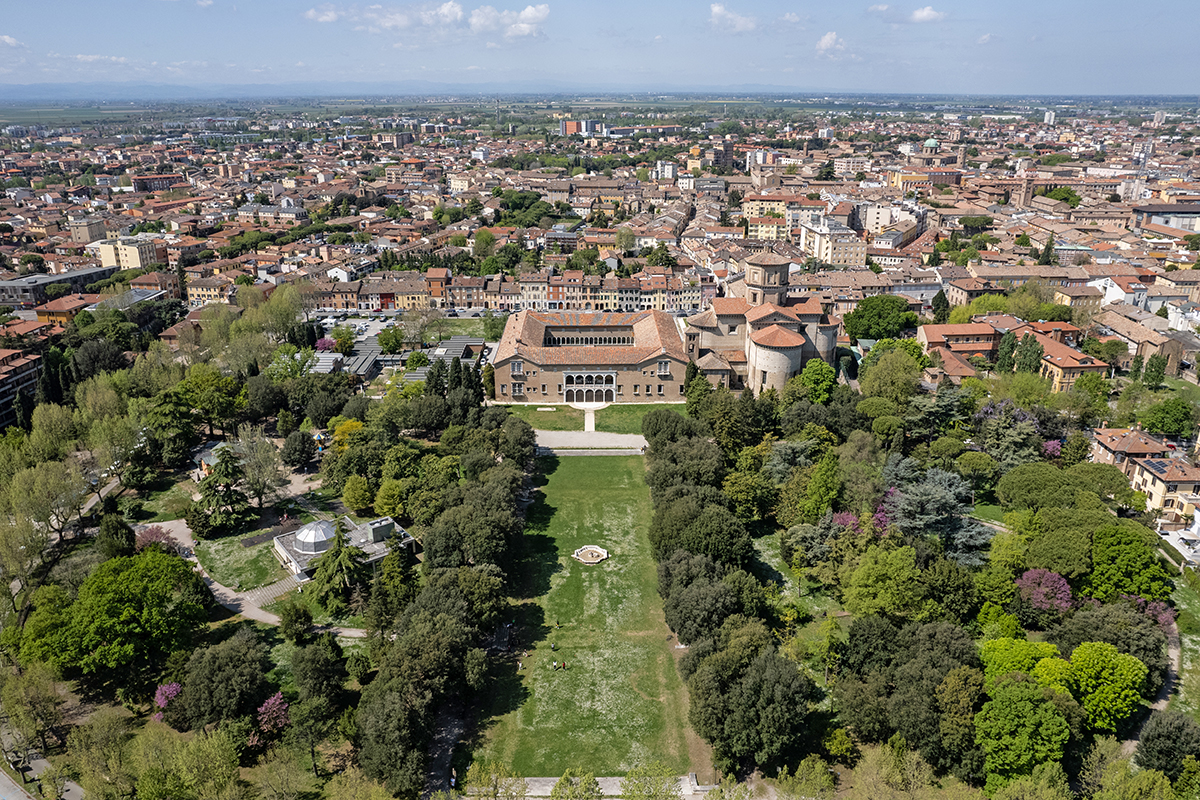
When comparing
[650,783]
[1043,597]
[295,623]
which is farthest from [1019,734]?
[295,623]

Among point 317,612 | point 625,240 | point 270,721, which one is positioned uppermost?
point 625,240

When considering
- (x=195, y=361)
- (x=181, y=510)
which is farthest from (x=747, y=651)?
(x=195, y=361)

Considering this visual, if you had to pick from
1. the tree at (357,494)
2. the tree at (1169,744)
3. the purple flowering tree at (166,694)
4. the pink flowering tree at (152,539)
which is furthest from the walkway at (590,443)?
the tree at (1169,744)

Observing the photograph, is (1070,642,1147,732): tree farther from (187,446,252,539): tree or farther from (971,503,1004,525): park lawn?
(187,446,252,539): tree

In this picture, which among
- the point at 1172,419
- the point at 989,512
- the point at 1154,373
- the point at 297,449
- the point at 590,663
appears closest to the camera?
the point at 590,663

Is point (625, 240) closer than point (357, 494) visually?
No

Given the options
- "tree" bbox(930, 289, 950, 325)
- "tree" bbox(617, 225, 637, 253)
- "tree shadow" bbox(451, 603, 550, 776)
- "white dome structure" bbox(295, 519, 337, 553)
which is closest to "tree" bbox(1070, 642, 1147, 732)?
"tree shadow" bbox(451, 603, 550, 776)

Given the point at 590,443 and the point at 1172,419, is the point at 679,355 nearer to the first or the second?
the point at 590,443
